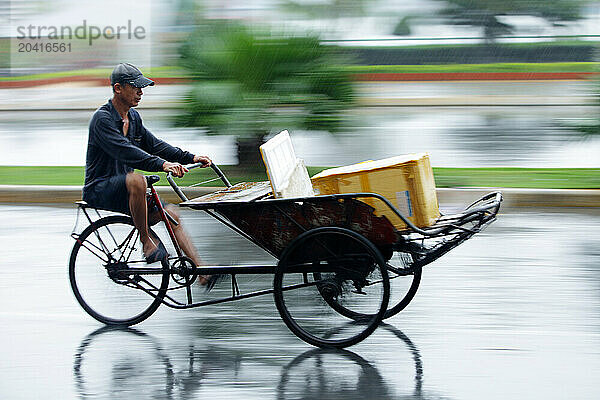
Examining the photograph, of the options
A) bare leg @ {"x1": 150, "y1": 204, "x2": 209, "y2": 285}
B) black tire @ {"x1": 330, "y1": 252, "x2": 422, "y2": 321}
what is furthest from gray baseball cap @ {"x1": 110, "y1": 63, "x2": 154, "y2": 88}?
black tire @ {"x1": 330, "y1": 252, "x2": 422, "y2": 321}

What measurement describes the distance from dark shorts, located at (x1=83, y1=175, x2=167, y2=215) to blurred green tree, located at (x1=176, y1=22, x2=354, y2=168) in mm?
4594

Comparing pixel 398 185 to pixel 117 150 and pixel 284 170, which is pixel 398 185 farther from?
pixel 117 150

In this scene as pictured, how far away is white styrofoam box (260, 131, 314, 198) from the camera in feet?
15.5

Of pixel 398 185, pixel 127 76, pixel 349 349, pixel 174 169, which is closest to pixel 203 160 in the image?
pixel 174 169

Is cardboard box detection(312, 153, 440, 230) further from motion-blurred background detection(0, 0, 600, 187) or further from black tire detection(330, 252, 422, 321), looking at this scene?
motion-blurred background detection(0, 0, 600, 187)

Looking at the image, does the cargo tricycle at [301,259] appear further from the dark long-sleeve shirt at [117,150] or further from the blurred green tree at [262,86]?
the blurred green tree at [262,86]

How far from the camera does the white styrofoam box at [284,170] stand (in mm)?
4723

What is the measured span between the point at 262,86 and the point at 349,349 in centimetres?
534

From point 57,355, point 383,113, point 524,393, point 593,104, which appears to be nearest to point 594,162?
point 593,104

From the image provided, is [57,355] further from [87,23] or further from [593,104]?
[87,23]

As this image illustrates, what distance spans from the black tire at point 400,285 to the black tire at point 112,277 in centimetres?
123

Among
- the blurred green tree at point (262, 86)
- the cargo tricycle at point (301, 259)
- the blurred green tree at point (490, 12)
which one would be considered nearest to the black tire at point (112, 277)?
the cargo tricycle at point (301, 259)

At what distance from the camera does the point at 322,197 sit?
15.1 feet

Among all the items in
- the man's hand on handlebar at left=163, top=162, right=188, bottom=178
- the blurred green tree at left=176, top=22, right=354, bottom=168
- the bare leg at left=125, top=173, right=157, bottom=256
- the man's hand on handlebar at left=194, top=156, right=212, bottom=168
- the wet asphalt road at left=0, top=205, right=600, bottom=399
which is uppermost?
the blurred green tree at left=176, top=22, right=354, bottom=168
